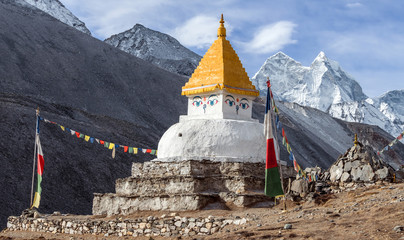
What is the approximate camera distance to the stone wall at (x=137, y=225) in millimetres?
12602

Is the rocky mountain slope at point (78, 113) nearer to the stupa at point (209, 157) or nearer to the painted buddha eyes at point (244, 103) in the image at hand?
the stupa at point (209, 157)

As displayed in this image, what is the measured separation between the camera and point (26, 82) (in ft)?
187

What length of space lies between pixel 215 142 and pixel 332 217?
576 centimetres

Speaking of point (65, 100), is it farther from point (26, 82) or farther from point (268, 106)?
point (268, 106)

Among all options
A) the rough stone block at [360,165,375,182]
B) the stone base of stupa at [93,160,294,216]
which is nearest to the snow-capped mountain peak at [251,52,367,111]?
the stone base of stupa at [93,160,294,216]

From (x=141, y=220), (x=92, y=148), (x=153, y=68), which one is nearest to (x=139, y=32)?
(x=153, y=68)

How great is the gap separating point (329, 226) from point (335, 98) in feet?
553

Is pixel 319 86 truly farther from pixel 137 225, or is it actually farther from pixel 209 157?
pixel 137 225

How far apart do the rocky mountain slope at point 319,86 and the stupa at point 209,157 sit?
499 feet

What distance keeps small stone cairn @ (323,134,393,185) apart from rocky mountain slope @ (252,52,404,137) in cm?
15475

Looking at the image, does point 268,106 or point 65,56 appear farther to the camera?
point 65,56

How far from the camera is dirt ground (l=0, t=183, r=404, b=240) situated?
31.5 feet

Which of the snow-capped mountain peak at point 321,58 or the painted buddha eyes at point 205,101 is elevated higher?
the snow-capped mountain peak at point 321,58

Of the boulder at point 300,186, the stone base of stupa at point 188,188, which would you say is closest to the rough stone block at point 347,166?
the boulder at point 300,186
